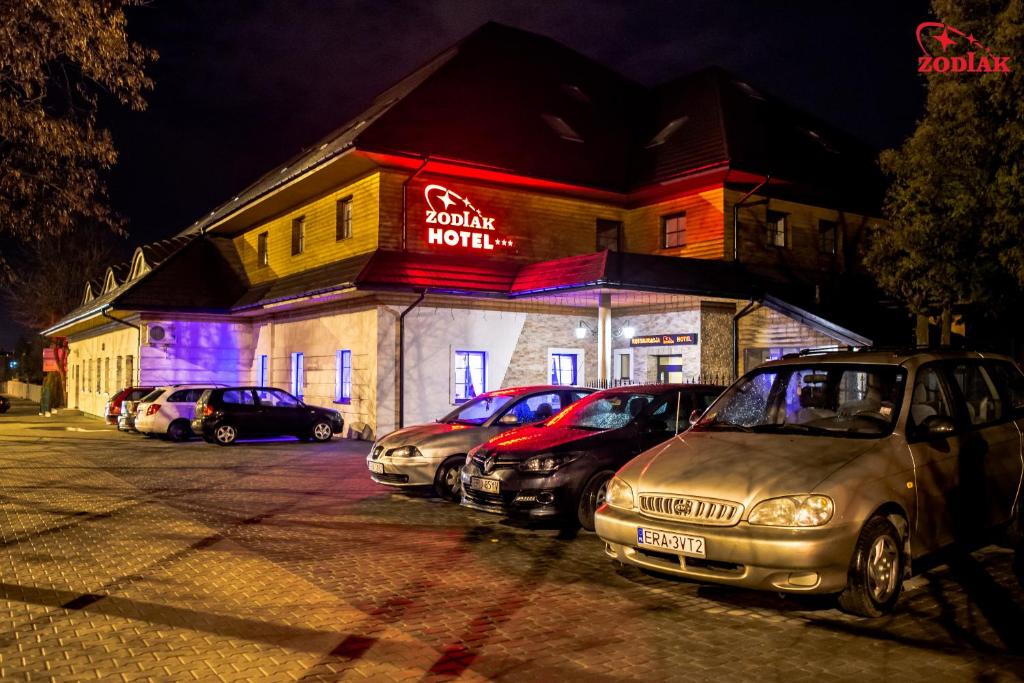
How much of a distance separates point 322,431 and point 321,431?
0.03m

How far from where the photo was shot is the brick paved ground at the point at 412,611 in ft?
17.0

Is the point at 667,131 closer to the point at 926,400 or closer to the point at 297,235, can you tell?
the point at 297,235

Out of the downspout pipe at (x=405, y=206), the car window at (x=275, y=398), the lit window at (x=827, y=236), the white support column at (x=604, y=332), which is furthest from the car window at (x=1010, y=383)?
the lit window at (x=827, y=236)

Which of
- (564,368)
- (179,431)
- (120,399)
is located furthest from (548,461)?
(120,399)

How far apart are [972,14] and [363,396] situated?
599 inches

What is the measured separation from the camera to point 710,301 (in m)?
22.1

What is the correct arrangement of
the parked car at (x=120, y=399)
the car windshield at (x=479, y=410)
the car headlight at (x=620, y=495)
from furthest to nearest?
the parked car at (x=120, y=399)
the car windshield at (x=479, y=410)
the car headlight at (x=620, y=495)

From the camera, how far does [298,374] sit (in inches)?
1046

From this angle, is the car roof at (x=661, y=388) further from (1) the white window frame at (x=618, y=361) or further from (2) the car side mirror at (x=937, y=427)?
(1) the white window frame at (x=618, y=361)

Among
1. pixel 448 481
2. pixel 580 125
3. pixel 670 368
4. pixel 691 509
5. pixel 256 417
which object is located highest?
pixel 580 125

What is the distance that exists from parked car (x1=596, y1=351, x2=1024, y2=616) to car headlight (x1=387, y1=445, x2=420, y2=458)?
5.23 metres

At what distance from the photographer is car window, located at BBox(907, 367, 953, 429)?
6.93 m

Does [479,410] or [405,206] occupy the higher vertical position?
[405,206]

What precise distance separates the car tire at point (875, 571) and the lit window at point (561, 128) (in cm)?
2035
